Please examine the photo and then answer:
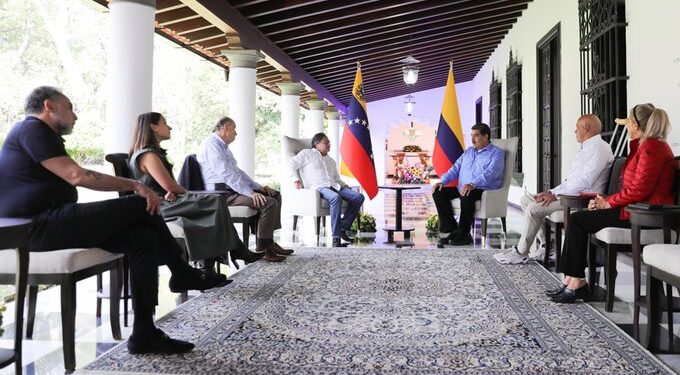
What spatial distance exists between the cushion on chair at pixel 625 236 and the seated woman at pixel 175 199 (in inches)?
94.6

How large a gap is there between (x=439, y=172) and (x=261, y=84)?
6311 millimetres

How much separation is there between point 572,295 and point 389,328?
1.28m

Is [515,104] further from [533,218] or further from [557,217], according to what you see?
[557,217]

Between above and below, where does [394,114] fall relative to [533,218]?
above

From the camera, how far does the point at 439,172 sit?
360 inches

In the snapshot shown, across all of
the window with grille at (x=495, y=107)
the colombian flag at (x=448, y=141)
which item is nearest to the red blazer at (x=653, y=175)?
the colombian flag at (x=448, y=141)

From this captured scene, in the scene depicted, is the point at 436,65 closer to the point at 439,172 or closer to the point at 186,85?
the point at 439,172

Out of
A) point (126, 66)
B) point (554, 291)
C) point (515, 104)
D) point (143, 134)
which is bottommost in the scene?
point (554, 291)

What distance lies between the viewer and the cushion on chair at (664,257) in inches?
92.4

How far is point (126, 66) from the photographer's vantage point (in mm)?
4852

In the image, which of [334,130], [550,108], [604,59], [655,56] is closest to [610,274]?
[655,56]

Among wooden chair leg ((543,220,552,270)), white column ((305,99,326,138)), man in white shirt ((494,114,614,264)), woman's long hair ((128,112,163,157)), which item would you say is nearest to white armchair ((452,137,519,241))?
wooden chair leg ((543,220,552,270))

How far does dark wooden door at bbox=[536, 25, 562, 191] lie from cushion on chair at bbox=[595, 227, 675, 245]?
15.9 ft

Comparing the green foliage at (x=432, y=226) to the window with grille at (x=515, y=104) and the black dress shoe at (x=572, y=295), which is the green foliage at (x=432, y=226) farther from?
the window with grille at (x=515, y=104)
